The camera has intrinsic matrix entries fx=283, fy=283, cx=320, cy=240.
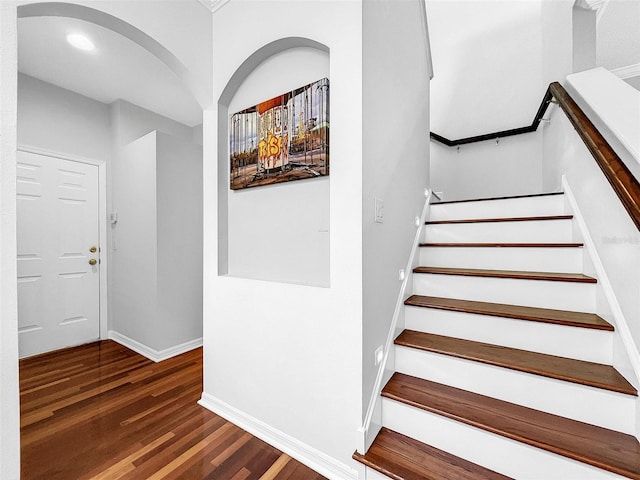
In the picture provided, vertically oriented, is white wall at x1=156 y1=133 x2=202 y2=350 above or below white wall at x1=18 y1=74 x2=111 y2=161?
below

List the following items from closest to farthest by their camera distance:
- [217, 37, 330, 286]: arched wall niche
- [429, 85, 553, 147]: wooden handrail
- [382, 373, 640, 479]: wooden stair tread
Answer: [382, 373, 640, 479]: wooden stair tread → [217, 37, 330, 286]: arched wall niche → [429, 85, 553, 147]: wooden handrail

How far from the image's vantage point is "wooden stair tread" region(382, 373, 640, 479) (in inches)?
39.9

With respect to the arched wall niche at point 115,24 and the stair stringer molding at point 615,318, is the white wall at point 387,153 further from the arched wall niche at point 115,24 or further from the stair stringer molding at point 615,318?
the arched wall niche at point 115,24

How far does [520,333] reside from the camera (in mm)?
Answer: 1490

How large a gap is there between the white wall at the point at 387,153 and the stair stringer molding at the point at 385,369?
5 centimetres

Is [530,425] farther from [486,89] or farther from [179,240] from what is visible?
[486,89]

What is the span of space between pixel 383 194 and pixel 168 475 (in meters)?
1.85

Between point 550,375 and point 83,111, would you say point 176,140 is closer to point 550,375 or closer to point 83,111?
point 83,111

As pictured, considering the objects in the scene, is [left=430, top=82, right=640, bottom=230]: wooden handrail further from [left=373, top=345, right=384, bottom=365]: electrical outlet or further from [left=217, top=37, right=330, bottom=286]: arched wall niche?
[left=217, top=37, right=330, bottom=286]: arched wall niche

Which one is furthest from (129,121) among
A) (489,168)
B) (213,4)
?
(489,168)

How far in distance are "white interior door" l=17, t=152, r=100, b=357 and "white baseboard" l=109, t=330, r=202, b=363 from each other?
0.38 metres

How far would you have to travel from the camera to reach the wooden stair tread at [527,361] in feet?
3.86

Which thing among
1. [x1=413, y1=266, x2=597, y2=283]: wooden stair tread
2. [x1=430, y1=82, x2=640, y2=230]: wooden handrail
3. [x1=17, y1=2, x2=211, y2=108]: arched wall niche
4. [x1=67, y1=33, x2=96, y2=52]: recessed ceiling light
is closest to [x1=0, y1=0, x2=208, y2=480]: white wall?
[x1=17, y1=2, x2=211, y2=108]: arched wall niche

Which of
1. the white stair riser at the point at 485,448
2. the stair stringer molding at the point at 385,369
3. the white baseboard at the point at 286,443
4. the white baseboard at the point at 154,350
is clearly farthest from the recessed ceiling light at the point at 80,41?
the white stair riser at the point at 485,448
